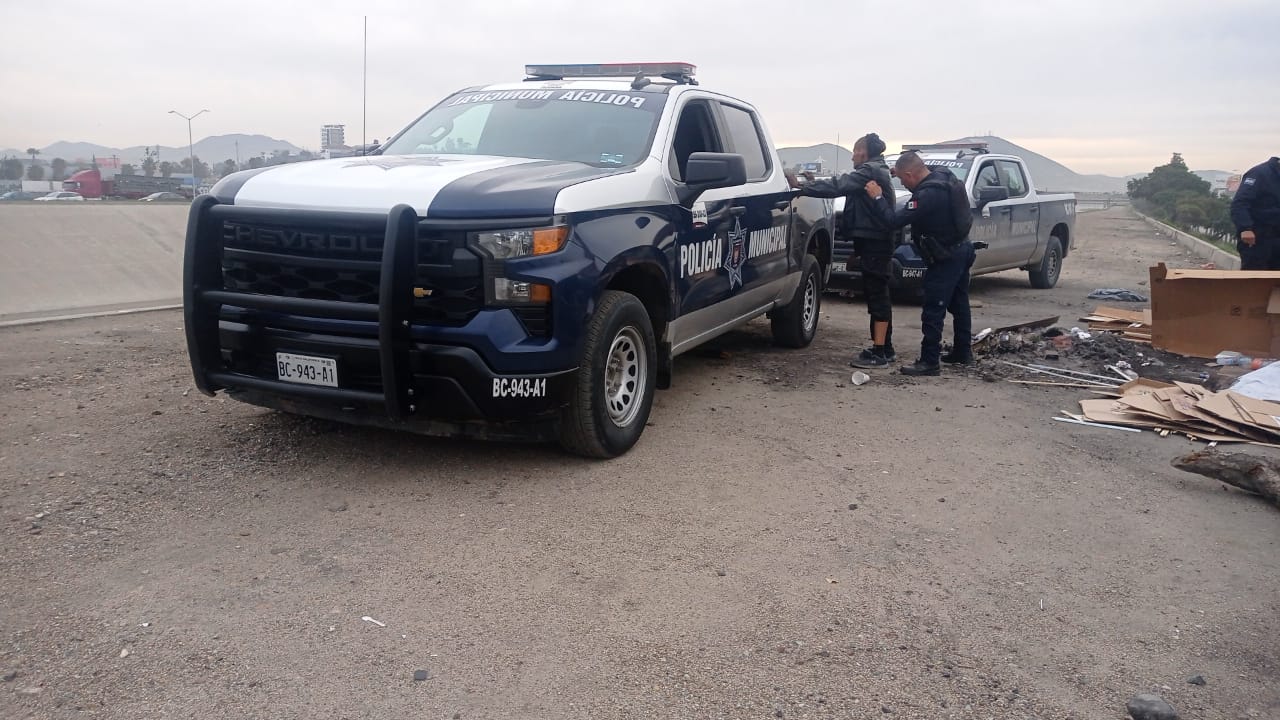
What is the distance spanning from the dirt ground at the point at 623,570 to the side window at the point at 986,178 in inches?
246

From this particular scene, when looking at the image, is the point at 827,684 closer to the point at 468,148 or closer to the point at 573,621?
the point at 573,621

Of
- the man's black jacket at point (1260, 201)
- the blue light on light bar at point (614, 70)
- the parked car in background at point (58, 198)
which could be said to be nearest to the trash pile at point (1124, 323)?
the man's black jacket at point (1260, 201)

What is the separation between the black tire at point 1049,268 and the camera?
554 inches

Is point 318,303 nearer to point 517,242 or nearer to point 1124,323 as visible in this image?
point 517,242

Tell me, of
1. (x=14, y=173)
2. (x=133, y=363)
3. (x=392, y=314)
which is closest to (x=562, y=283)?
(x=392, y=314)

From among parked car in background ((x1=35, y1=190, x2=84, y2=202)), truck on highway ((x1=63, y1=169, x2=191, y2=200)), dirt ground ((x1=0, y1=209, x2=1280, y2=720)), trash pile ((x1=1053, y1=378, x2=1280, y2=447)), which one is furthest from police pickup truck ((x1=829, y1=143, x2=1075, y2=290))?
truck on highway ((x1=63, y1=169, x2=191, y2=200))

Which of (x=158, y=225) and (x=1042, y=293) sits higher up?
Result: (x=158, y=225)

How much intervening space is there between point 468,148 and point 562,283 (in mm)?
1635

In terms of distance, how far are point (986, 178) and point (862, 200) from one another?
211 inches

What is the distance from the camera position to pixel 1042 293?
1376 centimetres

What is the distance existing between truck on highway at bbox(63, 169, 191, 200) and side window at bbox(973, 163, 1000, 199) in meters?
17.8

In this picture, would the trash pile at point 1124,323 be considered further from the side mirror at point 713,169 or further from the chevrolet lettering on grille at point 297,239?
the chevrolet lettering on grille at point 297,239

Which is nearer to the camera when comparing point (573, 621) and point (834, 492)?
point (573, 621)

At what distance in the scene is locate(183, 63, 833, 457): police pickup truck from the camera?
4.34 metres
